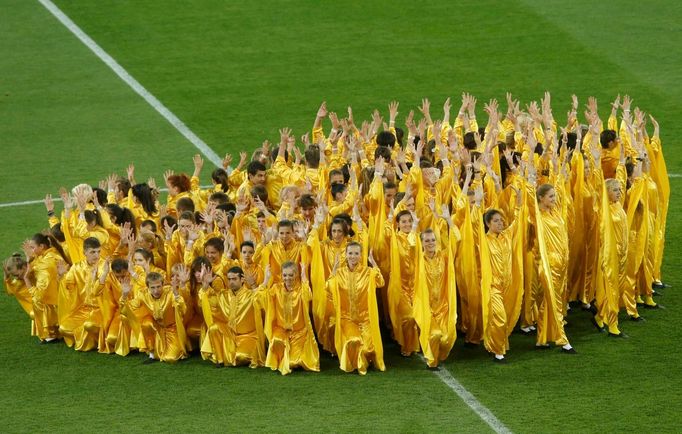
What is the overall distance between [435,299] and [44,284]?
4442 millimetres

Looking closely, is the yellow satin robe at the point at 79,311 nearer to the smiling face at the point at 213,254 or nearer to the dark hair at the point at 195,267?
the dark hair at the point at 195,267

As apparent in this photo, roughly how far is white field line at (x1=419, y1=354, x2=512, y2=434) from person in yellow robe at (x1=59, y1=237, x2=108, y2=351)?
3.87 m

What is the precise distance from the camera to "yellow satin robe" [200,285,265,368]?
15852 millimetres

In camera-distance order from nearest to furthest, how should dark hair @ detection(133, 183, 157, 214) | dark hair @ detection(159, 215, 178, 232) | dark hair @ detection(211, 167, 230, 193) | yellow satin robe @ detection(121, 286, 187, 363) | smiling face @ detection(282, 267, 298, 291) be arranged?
smiling face @ detection(282, 267, 298, 291), yellow satin robe @ detection(121, 286, 187, 363), dark hair @ detection(159, 215, 178, 232), dark hair @ detection(133, 183, 157, 214), dark hair @ detection(211, 167, 230, 193)

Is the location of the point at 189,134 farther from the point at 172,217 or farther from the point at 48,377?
the point at 48,377

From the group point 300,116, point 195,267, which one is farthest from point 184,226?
point 300,116

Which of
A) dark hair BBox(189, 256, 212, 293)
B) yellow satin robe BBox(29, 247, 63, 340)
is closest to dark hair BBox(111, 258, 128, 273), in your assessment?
dark hair BBox(189, 256, 212, 293)

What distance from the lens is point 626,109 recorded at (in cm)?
1831

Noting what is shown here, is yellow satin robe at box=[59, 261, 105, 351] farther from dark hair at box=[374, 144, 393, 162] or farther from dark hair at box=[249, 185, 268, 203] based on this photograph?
dark hair at box=[374, 144, 393, 162]

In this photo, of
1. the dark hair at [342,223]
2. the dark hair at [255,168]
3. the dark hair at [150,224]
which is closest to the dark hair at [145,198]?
the dark hair at [150,224]

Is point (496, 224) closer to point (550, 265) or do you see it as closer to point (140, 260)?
point (550, 265)

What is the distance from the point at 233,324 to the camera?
52.1ft

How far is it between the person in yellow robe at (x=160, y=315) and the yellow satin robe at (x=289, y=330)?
1.00 metres

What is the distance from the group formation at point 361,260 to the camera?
1580 cm
